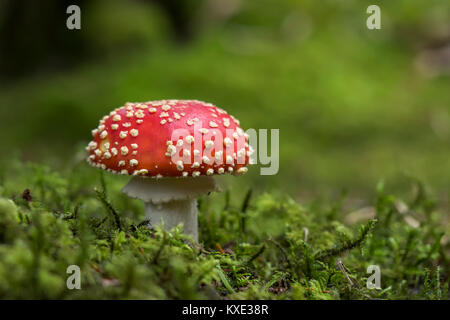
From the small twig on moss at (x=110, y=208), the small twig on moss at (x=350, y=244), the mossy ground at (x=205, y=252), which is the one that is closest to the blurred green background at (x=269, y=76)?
the mossy ground at (x=205, y=252)

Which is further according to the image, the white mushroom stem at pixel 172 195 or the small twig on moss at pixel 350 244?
the white mushroom stem at pixel 172 195

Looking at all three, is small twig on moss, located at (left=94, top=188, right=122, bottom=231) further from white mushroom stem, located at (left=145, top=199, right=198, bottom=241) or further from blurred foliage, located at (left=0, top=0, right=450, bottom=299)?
white mushroom stem, located at (left=145, top=199, right=198, bottom=241)

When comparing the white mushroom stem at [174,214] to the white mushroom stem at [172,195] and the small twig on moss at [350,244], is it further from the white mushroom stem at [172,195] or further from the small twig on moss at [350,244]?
the small twig on moss at [350,244]

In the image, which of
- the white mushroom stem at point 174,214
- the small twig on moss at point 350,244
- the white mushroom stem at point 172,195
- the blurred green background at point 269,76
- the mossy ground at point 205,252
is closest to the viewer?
the mossy ground at point 205,252

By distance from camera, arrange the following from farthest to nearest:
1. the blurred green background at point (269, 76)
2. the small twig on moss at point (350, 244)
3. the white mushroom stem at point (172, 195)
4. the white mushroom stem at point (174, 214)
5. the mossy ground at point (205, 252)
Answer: the blurred green background at point (269, 76) → the white mushroom stem at point (174, 214) → the white mushroom stem at point (172, 195) → the small twig on moss at point (350, 244) → the mossy ground at point (205, 252)

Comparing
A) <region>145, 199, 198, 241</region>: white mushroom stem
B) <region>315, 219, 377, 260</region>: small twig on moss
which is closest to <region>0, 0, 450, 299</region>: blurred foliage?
<region>315, 219, 377, 260</region>: small twig on moss

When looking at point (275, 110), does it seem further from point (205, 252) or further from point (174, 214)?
point (205, 252)

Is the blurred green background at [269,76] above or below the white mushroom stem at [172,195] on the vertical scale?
above

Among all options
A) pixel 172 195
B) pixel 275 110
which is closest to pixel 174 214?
pixel 172 195
